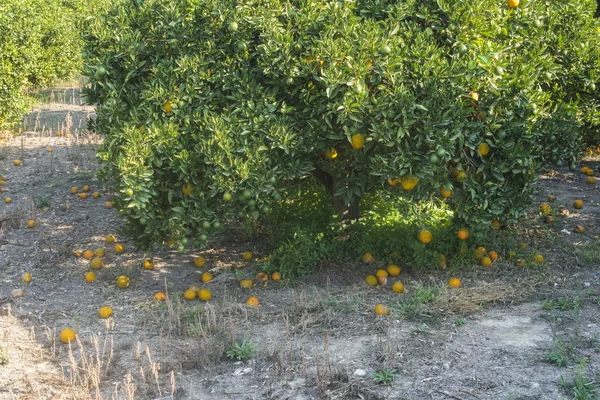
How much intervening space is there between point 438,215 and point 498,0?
1.80 meters

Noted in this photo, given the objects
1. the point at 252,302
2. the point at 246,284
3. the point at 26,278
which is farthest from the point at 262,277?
the point at 26,278

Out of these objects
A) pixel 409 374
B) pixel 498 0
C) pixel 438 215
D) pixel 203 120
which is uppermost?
pixel 498 0

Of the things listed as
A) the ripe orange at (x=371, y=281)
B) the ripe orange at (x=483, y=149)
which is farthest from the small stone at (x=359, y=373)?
the ripe orange at (x=483, y=149)

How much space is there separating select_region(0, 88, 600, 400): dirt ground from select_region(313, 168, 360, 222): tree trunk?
0.43 metres

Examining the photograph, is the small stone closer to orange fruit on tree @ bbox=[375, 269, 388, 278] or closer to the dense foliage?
orange fruit on tree @ bbox=[375, 269, 388, 278]

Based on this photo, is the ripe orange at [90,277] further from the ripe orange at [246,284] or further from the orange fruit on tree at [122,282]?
the ripe orange at [246,284]

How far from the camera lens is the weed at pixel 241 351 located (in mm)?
4094

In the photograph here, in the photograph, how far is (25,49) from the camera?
9.48 meters

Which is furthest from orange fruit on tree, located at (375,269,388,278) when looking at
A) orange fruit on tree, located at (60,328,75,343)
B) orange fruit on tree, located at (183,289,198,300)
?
orange fruit on tree, located at (60,328,75,343)

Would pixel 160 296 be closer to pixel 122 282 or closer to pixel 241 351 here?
pixel 122 282

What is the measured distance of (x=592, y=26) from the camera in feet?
17.7

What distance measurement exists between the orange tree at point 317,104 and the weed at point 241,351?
839mm

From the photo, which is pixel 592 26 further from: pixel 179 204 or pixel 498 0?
pixel 179 204

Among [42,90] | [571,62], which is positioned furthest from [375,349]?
[42,90]
